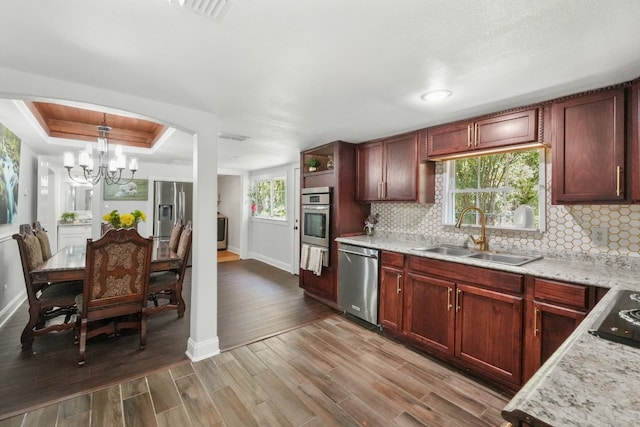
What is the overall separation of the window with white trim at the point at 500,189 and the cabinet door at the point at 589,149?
0.36m

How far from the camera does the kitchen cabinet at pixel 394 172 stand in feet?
10.1

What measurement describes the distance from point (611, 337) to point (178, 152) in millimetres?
4992

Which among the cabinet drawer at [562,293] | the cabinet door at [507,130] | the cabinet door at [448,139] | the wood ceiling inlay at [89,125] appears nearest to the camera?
the cabinet drawer at [562,293]

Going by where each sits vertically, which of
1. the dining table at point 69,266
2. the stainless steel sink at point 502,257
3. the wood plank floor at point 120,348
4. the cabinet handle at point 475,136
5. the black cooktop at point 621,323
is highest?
the cabinet handle at point 475,136

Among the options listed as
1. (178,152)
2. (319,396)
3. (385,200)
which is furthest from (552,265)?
(178,152)

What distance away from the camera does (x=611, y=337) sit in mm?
933

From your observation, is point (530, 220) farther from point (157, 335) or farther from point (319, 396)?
point (157, 335)

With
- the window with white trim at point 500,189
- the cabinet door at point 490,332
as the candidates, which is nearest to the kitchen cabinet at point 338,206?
the window with white trim at point 500,189

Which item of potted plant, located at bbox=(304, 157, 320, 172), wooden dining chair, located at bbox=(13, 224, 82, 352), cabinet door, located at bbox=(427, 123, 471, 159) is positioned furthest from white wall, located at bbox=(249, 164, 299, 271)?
wooden dining chair, located at bbox=(13, 224, 82, 352)

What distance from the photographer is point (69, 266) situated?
2.58 m

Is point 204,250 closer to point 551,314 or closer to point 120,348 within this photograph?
point 120,348

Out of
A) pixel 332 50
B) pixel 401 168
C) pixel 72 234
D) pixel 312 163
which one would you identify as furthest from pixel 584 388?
pixel 72 234

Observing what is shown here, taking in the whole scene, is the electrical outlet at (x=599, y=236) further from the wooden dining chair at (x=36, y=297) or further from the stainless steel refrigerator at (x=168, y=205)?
the stainless steel refrigerator at (x=168, y=205)

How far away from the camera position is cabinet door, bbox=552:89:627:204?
1.86m
